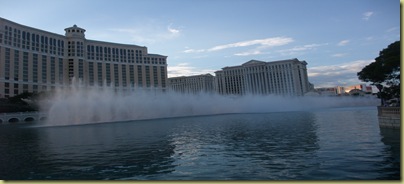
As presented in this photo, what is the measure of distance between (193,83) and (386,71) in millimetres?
158758

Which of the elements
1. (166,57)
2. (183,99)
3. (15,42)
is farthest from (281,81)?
(15,42)

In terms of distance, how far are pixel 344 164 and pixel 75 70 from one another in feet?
410

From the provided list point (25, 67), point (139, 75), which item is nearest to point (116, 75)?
point (139, 75)

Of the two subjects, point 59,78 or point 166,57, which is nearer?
point 59,78

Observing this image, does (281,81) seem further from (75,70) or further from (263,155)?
(263,155)

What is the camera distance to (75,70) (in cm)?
11788

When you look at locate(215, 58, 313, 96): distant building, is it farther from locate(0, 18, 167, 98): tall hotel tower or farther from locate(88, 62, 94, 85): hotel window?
locate(88, 62, 94, 85): hotel window

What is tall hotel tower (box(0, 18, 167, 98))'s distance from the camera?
96.9 meters

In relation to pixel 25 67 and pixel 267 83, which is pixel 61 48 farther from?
pixel 267 83

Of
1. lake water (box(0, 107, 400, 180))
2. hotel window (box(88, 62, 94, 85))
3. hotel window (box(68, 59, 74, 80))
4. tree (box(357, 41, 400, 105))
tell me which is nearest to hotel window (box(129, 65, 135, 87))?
hotel window (box(88, 62, 94, 85))

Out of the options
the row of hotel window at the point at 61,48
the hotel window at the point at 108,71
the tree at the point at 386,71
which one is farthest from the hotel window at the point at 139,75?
the tree at the point at 386,71

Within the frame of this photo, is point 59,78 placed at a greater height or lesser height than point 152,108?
greater

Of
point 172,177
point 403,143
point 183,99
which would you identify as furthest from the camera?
point 183,99

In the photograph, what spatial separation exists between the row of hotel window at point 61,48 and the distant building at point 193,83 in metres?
32.2
